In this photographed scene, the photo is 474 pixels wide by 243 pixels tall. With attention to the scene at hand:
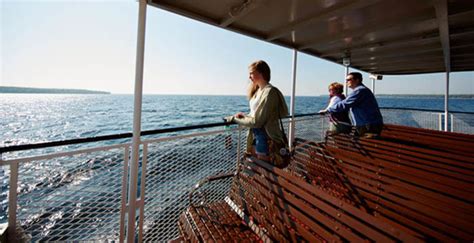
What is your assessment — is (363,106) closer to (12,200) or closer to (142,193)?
(142,193)

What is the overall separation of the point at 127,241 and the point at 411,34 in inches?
153

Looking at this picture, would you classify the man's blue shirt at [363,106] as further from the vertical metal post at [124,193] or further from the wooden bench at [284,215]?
the vertical metal post at [124,193]

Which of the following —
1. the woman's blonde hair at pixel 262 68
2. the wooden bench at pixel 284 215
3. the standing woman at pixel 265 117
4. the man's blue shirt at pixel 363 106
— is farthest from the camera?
the man's blue shirt at pixel 363 106

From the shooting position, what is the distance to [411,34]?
2834 mm

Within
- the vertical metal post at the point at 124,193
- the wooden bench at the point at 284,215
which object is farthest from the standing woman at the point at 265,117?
the vertical metal post at the point at 124,193

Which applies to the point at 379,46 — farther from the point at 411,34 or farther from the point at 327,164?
the point at 327,164

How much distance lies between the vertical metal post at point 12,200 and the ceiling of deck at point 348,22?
1.53 meters

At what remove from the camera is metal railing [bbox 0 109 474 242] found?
1.32m

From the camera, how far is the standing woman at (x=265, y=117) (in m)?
1.58

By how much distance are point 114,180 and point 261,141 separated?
4.19 feet

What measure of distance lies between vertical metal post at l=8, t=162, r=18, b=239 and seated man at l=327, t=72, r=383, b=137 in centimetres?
278

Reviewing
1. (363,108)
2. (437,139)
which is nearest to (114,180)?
(363,108)

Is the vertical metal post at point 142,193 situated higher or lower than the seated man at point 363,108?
lower

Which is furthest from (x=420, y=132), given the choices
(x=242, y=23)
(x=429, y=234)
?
(x=242, y=23)
